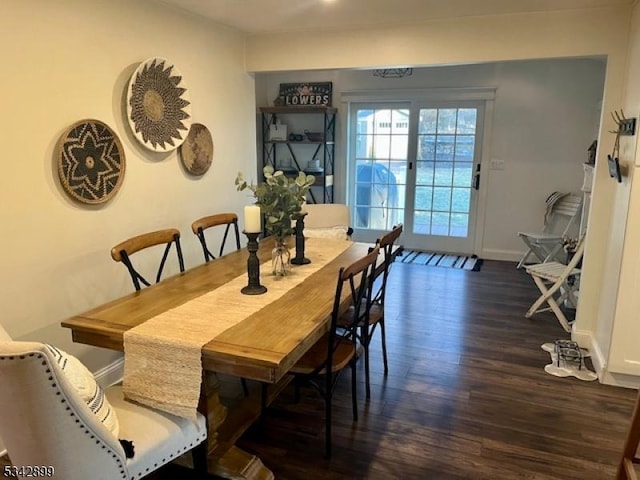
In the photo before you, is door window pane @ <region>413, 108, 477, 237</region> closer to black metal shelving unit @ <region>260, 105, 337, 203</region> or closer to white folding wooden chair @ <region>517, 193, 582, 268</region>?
white folding wooden chair @ <region>517, 193, 582, 268</region>

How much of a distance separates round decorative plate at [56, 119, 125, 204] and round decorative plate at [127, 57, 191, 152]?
0.22m

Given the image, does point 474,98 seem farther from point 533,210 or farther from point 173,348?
point 173,348

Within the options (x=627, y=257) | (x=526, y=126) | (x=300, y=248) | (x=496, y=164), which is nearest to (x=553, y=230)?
(x=496, y=164)

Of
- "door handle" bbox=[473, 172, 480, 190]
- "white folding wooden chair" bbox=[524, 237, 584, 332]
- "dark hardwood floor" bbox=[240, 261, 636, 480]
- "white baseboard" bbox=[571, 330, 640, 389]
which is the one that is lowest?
"dark hardwood floor" bbox=[240, 261, 636, 480]

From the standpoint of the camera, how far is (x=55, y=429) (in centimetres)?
129

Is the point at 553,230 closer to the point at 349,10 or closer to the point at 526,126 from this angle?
the point at 526,126

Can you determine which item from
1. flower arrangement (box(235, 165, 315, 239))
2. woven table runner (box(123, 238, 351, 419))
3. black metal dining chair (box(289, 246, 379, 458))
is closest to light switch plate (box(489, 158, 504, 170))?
black metal dining chair (box(289, 246, 379, 458))

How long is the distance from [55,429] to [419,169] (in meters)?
5.34

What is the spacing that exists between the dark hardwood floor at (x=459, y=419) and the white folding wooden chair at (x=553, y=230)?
A: 150 centimetres

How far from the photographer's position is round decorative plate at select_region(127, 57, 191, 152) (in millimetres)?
2799

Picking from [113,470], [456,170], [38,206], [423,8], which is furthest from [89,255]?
[456,170]

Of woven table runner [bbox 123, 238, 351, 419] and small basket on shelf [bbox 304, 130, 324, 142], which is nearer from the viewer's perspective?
woven table runner [bbox 123, 238, 351, 419]

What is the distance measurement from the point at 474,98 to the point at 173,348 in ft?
16.4

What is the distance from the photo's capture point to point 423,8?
305 cm
